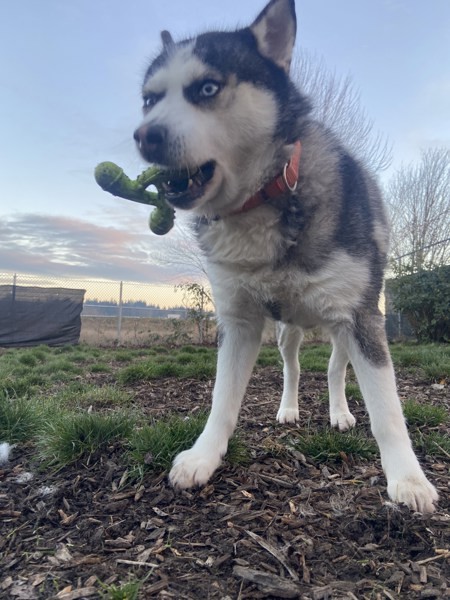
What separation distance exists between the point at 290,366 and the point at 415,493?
1737mm

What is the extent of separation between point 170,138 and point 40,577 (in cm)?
170

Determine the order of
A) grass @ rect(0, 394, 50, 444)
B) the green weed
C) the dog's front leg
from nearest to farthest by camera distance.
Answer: the green weed
the dog's front leg
grass @ rect(0, 394, 50, 444)

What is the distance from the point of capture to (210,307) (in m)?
14.4

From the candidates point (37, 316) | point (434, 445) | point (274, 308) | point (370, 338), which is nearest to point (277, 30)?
point (274, 308)

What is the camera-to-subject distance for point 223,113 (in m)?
2.25


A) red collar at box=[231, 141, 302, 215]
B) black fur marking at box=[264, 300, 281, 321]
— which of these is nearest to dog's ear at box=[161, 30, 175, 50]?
red collar at box=[231, 141, 302, 215]

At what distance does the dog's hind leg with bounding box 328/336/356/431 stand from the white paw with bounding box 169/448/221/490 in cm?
125

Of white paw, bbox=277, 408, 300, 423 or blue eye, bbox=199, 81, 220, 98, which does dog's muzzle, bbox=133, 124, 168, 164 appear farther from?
white paw, bbox=277, 408, 300, 423

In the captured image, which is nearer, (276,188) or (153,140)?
(153,140)

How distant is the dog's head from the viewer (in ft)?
7.07

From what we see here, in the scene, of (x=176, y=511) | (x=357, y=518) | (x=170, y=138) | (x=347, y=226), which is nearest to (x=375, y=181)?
(x=347, y=226)

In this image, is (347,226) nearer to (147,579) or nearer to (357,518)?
(357,518)

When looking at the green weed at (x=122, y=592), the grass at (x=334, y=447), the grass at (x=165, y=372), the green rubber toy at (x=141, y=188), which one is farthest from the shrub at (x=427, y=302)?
the green weed at (x=122, y=592)

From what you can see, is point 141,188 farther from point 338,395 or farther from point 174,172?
point 338,395
